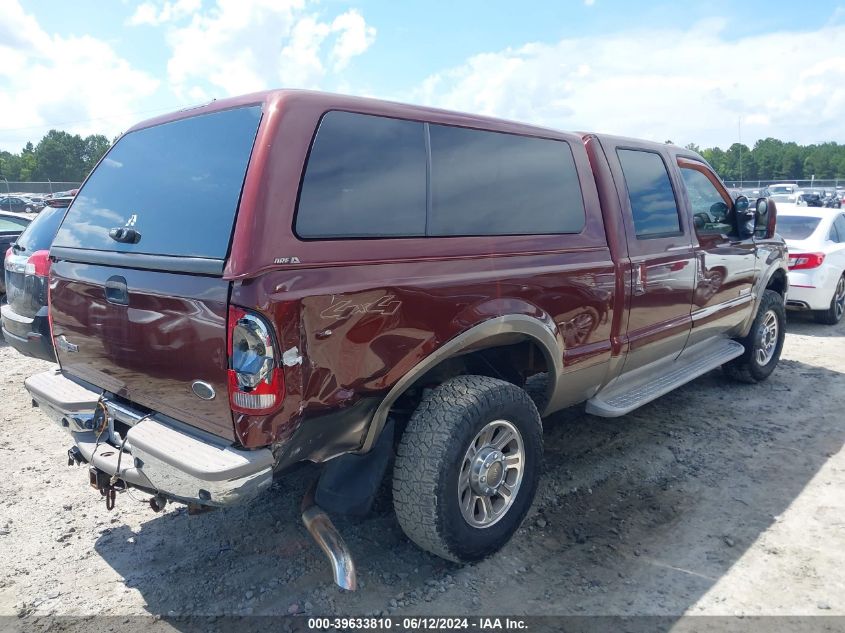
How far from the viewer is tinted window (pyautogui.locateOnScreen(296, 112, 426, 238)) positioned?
2402mm

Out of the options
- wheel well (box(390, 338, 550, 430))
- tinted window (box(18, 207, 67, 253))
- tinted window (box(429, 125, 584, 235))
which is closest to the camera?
tinted window (box(429, 125, 584, 235))

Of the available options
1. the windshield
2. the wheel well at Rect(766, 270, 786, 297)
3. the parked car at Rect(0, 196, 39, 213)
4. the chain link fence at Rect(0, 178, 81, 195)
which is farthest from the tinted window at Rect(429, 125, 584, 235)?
the chain link fence at Rect(0, 178, 81, 195)

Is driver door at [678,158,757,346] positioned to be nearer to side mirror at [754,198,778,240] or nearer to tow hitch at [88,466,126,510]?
side mirror at [754,198,778,240]

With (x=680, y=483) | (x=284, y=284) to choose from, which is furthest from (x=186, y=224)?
(x=680, y=483)

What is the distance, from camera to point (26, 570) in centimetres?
300

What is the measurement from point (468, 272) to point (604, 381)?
1.50 m

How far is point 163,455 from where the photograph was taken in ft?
7.60

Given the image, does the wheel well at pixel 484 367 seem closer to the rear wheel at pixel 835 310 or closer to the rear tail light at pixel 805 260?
the rear tail light at pixel 805 260

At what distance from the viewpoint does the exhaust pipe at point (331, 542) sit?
241cm

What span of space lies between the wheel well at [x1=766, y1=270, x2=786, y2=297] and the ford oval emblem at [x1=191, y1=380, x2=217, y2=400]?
5367mm

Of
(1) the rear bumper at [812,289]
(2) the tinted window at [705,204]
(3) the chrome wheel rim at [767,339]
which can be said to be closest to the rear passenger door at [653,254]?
(2) the tinted window at [705,204]

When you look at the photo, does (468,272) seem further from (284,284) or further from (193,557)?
(193,557)

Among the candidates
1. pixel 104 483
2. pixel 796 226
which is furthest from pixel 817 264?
pixel 104 483

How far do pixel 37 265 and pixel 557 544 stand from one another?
448 centimetres
